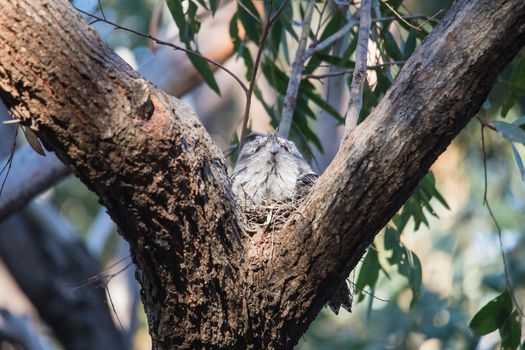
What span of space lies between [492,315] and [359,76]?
3.66ft

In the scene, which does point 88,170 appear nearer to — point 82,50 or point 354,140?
point 82,50

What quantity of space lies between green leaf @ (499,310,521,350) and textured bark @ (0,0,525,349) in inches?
41.9

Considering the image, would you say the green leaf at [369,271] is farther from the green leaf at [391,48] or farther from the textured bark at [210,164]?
the textured bark at [210,164]

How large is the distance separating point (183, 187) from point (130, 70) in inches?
11.9

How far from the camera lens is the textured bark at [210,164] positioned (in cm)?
169

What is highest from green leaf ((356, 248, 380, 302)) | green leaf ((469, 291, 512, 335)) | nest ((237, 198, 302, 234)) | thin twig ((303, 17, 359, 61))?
thin twig ((303, 17, 359, 61))

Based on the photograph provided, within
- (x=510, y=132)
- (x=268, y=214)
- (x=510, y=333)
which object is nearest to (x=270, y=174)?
(x=268, y=214)

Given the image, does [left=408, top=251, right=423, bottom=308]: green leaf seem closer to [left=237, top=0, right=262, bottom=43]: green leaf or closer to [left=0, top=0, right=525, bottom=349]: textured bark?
[left=0, top=0, right=525, bottom=349]: textured bark

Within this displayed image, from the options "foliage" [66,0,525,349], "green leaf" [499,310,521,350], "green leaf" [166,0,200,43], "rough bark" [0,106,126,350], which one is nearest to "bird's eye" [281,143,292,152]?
"foliage" [66,0,525,349]

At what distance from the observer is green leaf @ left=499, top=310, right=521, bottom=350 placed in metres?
2.78

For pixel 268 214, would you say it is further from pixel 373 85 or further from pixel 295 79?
pixel 373 85

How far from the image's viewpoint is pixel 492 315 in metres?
2.77

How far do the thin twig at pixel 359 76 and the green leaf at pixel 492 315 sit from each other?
1.04 m

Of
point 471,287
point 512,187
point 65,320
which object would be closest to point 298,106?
point 65,320
